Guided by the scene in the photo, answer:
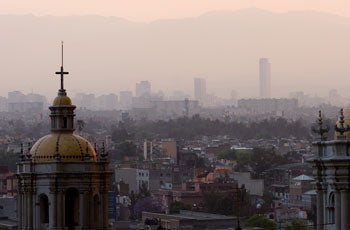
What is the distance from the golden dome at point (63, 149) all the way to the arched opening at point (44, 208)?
577 mm

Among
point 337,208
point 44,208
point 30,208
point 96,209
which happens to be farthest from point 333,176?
point 30,208

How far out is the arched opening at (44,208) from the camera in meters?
25.2

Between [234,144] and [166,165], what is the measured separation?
4816 cm

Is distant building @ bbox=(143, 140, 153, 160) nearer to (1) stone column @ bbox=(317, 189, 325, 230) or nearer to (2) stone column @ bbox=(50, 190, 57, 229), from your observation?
(2) stone column @ bbox=(50, 190, 57, 229)

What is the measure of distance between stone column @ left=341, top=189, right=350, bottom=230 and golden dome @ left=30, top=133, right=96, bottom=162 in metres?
5.03

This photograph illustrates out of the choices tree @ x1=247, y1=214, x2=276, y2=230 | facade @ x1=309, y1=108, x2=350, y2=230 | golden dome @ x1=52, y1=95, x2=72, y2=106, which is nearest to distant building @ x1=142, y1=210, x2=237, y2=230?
tree @ x1=247, y1=214, x2=276, y2=230

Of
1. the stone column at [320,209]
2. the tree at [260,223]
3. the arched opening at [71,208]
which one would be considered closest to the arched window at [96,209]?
the arched opening at [71,208]

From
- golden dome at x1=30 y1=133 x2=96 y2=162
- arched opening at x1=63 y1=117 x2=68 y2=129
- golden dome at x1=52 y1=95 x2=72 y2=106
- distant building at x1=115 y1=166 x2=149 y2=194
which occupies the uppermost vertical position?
distant building at x1=115 y1=166 x2=149 y2=194

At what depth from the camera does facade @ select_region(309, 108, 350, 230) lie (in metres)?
21.7

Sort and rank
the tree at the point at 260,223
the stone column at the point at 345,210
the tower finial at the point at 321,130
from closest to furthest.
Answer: the stone column at the point at 345,210 → the tower finial at the point at 321,130 → the tree at the point at 260,223

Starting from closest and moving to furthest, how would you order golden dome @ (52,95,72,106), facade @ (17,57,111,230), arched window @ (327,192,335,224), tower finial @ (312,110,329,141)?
arched window @ (327,192,335,224), tower finial @ (312,110,329,141), facade @ (17,57,111,230), golden dome @ (52,95,72,106)

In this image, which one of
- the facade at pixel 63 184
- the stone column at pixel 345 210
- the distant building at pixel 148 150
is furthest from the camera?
the distant building at pixel 148 150

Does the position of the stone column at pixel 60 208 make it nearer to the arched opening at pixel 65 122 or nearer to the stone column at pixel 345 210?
the arched opening at pixel 65 122

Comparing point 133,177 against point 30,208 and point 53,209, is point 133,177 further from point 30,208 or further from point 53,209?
point 53,209
